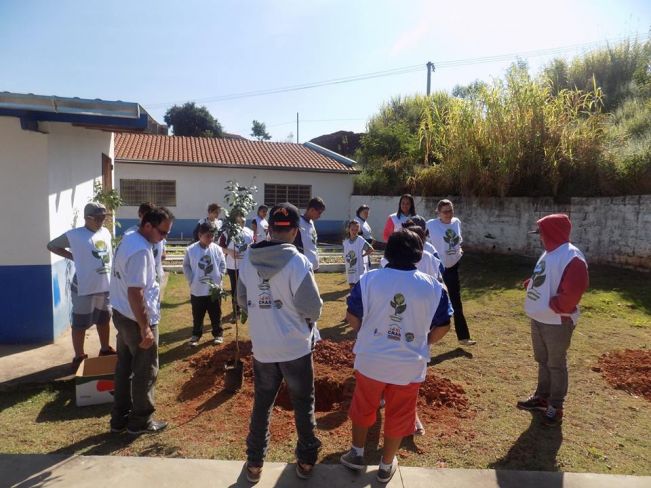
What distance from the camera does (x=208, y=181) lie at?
19656mm

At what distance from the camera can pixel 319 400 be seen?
4.59 meters

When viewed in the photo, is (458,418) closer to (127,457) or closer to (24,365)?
(127,457)

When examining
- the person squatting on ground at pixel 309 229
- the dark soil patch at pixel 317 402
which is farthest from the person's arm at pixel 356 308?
the person squatting on ground at pixel 309 229

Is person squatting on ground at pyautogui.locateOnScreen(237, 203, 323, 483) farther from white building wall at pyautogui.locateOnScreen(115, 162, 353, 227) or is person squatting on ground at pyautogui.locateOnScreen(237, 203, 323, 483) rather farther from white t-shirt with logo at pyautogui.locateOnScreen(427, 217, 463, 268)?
white building wall at pyautogui.locateOnScreen(115, 162, 353, 227)

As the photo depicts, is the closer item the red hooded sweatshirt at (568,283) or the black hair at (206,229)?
the red hooded sweatshirt at (568,283)

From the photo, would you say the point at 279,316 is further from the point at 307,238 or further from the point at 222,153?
the point at 222,153

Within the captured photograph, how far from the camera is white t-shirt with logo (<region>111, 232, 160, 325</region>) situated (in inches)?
133

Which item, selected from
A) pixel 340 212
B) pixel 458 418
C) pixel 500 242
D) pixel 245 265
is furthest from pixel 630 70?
pixel 245 265

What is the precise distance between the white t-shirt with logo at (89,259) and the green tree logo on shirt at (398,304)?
10.9 ft

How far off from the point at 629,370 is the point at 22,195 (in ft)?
24.0

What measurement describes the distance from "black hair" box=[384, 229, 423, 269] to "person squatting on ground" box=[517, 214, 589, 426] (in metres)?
1.62

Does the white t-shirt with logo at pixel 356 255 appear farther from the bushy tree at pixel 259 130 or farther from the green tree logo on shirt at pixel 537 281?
the bushy tree at pixel 259 130

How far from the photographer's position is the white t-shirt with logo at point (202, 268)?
19.6 ft

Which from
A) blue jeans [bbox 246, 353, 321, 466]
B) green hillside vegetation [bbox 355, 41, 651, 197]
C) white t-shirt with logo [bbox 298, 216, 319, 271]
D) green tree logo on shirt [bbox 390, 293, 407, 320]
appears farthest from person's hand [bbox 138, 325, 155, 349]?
green hillside vegetation [bbox 355, 41, 651, 197]
